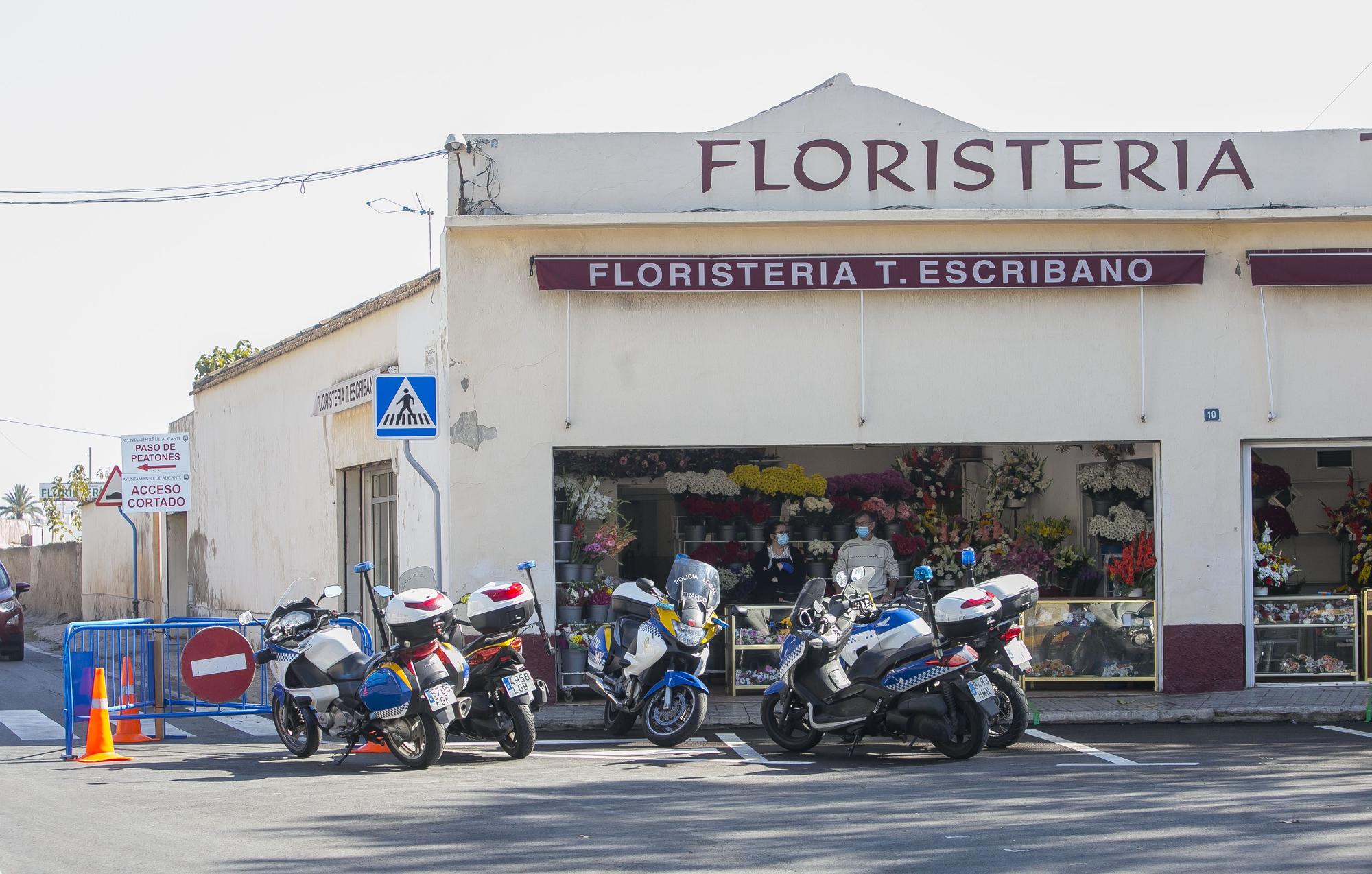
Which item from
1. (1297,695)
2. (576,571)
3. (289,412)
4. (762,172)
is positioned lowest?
(1297,695)

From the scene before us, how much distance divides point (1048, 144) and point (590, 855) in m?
9.51

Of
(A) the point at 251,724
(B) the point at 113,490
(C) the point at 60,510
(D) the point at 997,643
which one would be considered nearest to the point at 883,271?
(D) the point at 997,643

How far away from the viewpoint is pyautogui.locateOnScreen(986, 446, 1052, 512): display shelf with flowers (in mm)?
17422

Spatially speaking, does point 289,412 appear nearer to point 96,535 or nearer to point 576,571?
point 576,571

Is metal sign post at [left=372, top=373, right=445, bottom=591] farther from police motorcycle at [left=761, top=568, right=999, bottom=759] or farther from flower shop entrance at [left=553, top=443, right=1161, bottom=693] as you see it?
police motorcycle at [left=761, top=568, right=999, bottom=759]

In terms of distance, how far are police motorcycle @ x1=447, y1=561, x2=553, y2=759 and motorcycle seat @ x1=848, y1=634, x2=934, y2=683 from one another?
2431 mm

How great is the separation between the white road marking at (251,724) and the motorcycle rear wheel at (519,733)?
2.83m

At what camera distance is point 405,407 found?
42.8ft

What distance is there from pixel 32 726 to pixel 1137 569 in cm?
1089

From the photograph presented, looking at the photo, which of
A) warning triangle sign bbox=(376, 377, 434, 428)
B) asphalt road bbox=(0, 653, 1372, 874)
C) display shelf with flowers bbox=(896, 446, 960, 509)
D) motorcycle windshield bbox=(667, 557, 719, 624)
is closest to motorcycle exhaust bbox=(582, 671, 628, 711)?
asphalt road bbox=(0, 653, 1372, 874)

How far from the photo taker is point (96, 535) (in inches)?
1369

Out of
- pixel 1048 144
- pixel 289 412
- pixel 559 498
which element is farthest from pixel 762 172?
pixel 289 412

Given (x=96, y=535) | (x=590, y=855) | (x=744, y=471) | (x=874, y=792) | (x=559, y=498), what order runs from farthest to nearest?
(x=96, y=535) → (x=744, y=471) → (x=559, y=498) → (x=874, y=792) → (x=590, y=855)

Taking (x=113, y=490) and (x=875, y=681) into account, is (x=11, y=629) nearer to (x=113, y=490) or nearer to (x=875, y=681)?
(x=113, y=490)
